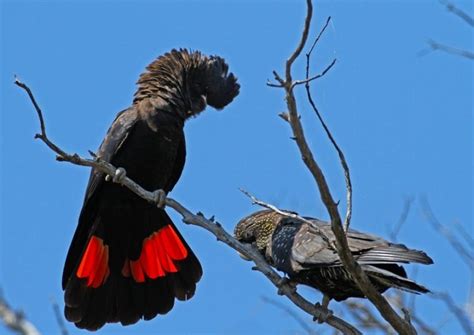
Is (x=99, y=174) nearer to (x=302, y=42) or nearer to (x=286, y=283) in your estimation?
(x=286, y=283)

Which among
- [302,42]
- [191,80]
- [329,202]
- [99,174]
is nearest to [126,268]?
[99,174]

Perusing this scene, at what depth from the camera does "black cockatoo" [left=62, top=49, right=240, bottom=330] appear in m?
6.45

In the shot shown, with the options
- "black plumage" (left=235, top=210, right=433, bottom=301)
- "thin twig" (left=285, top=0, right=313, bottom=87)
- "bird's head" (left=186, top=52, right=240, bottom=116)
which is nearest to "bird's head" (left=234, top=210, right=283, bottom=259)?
"black plumage" (left=235, top=210, right=433, bottom=301)

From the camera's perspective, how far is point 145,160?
6418mm

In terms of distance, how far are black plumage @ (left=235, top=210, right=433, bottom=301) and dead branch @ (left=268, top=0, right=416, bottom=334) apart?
4.3 inches

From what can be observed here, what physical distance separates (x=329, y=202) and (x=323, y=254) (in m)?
1.18

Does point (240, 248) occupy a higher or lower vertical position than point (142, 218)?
lower

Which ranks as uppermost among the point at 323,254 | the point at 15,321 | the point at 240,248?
the point at 323,254

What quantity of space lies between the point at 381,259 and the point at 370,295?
413 mm

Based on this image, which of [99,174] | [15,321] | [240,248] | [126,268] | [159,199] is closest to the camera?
[15,321]

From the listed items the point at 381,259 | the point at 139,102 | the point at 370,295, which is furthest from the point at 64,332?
the point at 139,102

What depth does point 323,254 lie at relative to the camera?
555 centimetres

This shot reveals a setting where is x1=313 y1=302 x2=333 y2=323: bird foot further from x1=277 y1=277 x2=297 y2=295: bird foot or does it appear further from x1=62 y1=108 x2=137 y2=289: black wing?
x1=62 y1=108 x2=137 y2=289: black wing

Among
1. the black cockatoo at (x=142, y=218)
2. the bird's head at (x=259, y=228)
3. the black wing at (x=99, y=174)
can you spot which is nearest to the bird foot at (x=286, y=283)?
the bird's head at (x=259, y=228)
